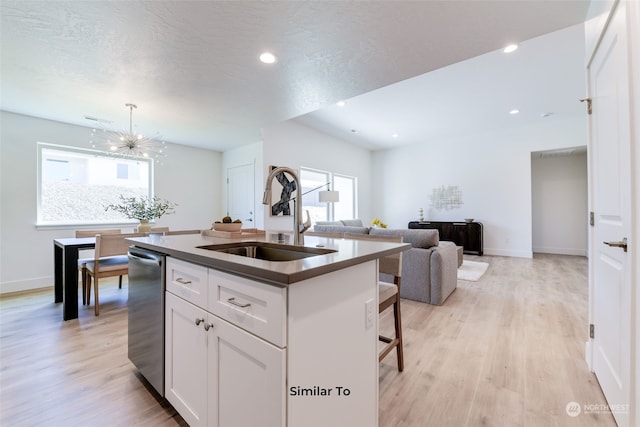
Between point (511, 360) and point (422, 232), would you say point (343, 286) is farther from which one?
point (422, 232)

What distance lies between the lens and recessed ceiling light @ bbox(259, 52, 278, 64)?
2.25 m

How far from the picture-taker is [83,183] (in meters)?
4.16

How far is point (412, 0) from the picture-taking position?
1.67m

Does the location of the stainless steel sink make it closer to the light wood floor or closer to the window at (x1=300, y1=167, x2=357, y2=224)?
the light wood floor

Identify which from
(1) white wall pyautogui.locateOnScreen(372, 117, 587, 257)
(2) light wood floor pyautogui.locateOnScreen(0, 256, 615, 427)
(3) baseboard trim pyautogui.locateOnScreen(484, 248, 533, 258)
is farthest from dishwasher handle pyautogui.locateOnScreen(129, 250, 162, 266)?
(3) baseboard trim pyautogui.locateOnScreen(484, 248, 533, 258)

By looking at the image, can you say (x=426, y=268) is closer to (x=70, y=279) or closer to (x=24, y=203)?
(x=70, y=279)

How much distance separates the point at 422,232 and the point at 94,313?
12.2 ft

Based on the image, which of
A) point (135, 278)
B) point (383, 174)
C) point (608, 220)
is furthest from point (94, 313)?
point (383, 174)

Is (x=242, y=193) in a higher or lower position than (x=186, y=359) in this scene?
higher

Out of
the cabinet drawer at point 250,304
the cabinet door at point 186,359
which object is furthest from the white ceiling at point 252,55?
the cabinet door at point 186,359

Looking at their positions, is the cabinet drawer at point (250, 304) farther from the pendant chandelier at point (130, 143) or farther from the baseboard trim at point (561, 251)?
the baseboard trim at point (561, 251)

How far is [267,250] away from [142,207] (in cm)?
264

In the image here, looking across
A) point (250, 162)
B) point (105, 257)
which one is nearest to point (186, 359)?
point (105, 257)

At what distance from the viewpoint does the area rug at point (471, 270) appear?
3998 mm
